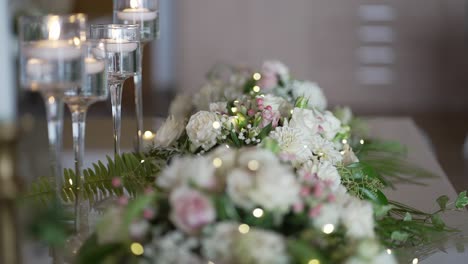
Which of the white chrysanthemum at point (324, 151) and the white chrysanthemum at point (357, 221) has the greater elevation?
the white chrysanthemum at point (357, 221)

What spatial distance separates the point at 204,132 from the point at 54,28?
1.43 feet

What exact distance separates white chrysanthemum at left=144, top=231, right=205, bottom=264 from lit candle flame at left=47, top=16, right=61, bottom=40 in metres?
0.38

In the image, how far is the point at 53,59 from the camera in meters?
1.21

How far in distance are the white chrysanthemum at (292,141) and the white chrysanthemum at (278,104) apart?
164 millimetres

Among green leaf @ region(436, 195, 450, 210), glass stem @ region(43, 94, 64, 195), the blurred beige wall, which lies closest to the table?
green leaf @ region(436, 195, 450, 210)

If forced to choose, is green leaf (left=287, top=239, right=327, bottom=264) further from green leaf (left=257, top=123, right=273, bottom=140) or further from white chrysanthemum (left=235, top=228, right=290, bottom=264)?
green leaf (left=257, top=123, right=273, bottom=140)

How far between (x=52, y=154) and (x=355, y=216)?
472 mm

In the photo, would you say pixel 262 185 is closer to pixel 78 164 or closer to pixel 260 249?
pixel 260 249

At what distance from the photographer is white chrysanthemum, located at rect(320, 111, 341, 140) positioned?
179cm

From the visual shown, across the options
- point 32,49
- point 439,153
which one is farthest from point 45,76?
point 439,153

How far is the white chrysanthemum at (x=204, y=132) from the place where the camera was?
1617 millimetres

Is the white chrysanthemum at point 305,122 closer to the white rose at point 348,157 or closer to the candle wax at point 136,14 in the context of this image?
the white rose at point 348,157

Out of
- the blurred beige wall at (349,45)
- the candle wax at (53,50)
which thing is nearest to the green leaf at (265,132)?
the candle wax at (53,50)

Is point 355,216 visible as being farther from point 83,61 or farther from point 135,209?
point 83,61
